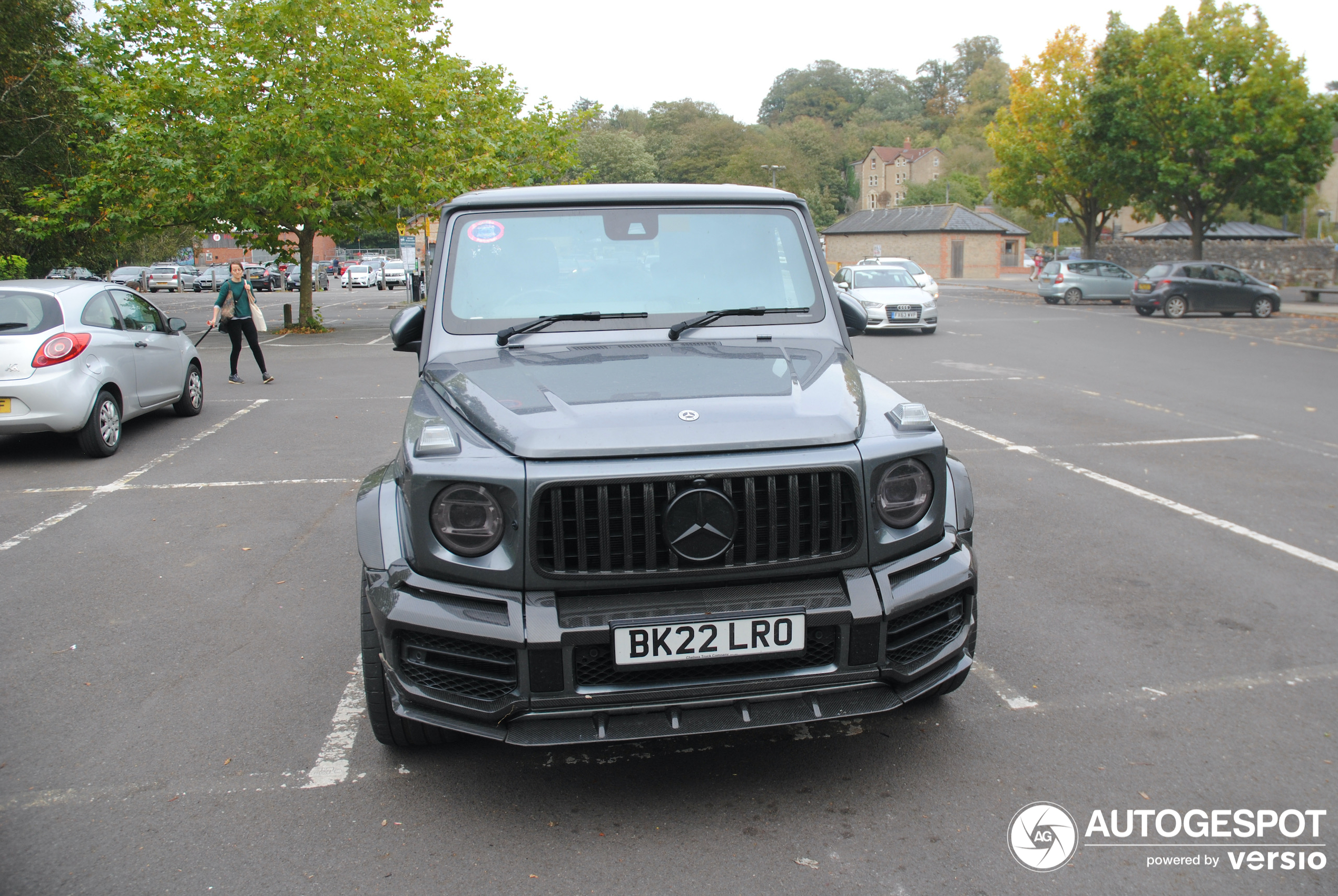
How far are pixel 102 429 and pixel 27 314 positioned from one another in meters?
1.15

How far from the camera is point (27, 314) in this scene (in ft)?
28.9

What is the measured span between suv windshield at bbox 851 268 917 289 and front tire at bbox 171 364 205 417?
1501 cm

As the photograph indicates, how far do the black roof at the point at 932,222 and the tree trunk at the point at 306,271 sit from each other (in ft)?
176

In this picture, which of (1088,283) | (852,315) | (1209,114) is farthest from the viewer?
(1088,283)

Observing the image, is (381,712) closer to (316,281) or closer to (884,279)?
(884,279)

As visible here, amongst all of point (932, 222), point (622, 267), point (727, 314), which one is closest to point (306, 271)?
point (622, 267)

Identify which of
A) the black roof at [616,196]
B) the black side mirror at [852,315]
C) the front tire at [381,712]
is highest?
the black roof at [616,196]

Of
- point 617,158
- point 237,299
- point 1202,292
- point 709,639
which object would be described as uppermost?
point 617,158

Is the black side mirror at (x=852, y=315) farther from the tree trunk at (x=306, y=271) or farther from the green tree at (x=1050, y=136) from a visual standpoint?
the green tree at (x=1050, y=136)

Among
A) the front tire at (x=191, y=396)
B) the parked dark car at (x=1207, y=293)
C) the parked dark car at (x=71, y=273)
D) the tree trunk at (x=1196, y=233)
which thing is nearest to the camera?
the front tire at (x=191, y=396)

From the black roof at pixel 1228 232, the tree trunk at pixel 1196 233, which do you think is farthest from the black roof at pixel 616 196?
the black roof at pixel 1228 232

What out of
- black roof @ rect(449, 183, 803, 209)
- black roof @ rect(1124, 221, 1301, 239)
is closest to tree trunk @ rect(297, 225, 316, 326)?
black roof @ rect(449, 183, 803, 209)

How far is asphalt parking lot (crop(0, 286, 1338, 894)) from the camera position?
9.44 feet

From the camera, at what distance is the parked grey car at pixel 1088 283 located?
35031mm
